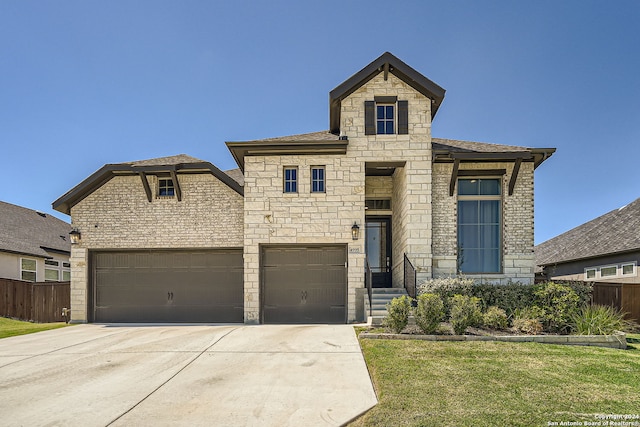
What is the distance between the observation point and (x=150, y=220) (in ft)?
48.4

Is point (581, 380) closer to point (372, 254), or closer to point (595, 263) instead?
point (372, 254)

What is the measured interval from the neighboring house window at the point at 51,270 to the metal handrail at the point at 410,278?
1815cm

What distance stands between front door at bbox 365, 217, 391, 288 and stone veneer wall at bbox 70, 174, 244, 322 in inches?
188

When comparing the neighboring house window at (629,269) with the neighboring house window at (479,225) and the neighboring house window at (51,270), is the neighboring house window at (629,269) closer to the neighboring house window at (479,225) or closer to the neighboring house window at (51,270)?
the neighboring house window at (479,225)

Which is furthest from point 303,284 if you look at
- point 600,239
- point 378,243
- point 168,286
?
point 600,239

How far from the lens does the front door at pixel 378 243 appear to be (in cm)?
1619

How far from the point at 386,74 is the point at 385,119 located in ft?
4.49

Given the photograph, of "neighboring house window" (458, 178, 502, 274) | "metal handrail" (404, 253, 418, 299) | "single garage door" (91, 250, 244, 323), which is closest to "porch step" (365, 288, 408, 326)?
"metal handrail" (404, 253, 418, 299)

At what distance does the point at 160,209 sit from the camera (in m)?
14.8

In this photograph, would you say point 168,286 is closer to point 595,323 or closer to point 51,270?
point 51,270

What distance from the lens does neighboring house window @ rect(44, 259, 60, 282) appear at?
72.6 ft

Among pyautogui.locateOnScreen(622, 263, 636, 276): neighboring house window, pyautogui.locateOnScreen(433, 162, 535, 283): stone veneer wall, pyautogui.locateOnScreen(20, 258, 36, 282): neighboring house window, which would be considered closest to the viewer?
pyautogui.locateOnScreen(433, 162, 535, 283): stone veneer wall

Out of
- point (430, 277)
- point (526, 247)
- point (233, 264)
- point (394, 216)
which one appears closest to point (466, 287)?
point (430, 277)

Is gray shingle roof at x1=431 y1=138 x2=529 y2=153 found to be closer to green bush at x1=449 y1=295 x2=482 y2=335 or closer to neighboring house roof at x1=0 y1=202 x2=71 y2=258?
green bush at x1=449 y1=295 x2=482 y2=335
